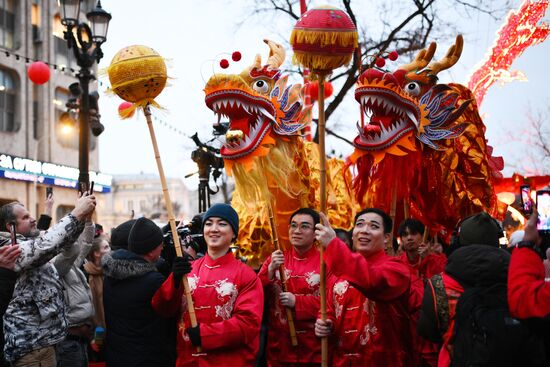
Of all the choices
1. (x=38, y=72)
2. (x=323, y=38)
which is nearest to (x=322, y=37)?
(x=323, y=38)

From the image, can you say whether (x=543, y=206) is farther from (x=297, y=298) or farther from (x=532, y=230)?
(x=297, y=298)

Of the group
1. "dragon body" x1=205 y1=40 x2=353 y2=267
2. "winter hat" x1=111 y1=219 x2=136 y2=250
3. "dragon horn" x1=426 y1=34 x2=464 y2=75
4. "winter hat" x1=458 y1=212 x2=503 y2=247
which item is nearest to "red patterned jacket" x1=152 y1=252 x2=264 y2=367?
"winter hat" x1=111 y1=219 x2=136 y2=250

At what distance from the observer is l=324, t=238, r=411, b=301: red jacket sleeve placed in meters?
4.14

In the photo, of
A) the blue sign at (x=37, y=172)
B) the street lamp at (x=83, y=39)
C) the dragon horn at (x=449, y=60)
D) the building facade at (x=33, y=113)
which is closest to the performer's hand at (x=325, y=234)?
the dragon horn at (x=449, y=60)

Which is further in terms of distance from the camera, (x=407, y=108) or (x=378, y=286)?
(x=407, y=108)

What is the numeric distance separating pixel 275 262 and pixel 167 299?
34.3 inches

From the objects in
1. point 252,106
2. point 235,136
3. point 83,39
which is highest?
point 83,39

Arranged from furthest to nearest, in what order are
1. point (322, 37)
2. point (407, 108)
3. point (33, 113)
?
point (33, 113)
point (407, 108)
point (322, 37)

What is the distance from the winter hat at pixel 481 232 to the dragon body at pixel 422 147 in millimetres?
1902

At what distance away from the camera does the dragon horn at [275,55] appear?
6660 millimetres

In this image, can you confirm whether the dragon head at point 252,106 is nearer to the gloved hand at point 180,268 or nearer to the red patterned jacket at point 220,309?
the red patterned jacket at point 220,309

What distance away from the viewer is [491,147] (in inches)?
306

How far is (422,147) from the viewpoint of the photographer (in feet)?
20.7

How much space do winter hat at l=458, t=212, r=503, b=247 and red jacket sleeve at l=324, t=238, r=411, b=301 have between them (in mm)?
441
